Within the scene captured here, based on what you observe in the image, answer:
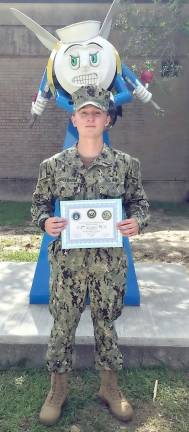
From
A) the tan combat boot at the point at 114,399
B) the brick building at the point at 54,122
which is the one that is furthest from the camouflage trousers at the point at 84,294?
the brick building at the point at 54,122

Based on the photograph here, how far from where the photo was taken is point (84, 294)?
2.27m

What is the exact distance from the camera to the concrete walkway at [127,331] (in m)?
2.87

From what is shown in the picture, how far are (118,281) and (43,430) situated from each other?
32.8 inches

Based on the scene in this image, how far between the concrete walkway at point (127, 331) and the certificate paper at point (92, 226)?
3.14 ft

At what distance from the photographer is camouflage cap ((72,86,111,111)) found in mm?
2170

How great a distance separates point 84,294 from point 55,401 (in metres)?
0.59

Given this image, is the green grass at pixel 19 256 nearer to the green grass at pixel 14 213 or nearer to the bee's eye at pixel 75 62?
the green grass at pixel 14 213

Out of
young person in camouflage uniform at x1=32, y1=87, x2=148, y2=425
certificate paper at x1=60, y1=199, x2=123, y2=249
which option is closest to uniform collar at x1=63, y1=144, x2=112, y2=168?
young person in camouflage uniform at x1=32, y1=87, x2=148, y2=425

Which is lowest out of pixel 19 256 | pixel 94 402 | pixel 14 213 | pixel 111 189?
pixel 94 402

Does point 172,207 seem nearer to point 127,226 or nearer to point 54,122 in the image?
point 54,122

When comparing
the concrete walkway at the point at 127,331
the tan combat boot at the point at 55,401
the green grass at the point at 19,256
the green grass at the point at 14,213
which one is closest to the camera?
the tan combat boot at the point at 55,401

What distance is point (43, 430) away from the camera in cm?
232

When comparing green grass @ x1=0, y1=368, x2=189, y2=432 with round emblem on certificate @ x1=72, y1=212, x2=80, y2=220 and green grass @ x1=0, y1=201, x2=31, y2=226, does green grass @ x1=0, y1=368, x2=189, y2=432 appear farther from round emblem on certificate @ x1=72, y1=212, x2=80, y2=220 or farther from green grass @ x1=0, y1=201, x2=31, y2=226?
green grass @ x1=0, y1=201, x2=31, y2=226

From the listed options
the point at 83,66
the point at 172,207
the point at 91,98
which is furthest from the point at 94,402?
the point at 172,207
